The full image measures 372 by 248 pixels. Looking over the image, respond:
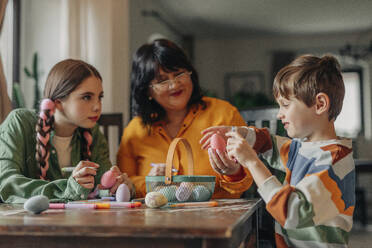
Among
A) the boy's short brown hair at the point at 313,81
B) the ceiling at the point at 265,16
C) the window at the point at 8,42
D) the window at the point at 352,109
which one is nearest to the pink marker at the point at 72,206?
the boy's short brown hair at the point at 313,81

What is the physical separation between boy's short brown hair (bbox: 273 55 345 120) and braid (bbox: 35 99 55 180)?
772 mm

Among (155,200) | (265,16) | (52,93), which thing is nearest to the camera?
(155,200)

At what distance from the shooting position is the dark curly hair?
164 centimetres

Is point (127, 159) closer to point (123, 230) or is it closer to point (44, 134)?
point (44, 134)

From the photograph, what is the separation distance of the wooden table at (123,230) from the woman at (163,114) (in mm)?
638


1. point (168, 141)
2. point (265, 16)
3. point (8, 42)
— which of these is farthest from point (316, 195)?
point (265, 16)

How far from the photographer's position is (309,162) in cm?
112

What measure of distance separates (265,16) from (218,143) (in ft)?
17.9

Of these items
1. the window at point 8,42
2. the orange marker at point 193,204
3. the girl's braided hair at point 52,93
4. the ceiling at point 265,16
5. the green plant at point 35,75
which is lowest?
the orange marker at point 193,204

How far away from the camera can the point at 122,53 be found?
116 inches

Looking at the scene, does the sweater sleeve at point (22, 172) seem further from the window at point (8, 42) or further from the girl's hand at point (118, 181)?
the window at point (8, 42)

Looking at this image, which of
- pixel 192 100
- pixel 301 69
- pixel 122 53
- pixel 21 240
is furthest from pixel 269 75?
pixel 21 240

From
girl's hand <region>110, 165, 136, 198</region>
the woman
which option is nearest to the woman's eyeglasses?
the woman

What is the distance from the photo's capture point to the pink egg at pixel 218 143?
1.20m
